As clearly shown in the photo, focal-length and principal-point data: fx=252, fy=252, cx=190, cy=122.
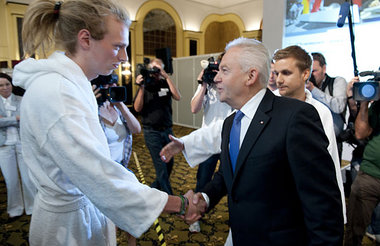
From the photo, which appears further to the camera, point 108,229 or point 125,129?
point 125,129

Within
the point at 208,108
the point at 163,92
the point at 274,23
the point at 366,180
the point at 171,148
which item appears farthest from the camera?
the point at 274,23

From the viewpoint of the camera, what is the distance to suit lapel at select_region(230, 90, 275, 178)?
110 centimetres

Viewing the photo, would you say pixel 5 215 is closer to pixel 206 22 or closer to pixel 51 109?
pixel 51 109

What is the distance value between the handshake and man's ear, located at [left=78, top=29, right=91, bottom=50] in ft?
2.69

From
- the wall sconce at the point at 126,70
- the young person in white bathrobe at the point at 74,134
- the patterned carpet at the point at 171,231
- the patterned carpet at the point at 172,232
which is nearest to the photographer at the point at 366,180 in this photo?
the patterned carpet at the point at 172,232

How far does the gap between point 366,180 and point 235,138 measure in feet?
5.13

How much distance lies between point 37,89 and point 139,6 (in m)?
12.9

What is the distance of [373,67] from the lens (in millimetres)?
3795

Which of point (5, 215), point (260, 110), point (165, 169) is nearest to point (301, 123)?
point (260, 110)

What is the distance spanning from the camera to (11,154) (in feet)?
10.0

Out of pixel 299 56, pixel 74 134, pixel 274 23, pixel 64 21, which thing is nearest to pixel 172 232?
pixel 299 56

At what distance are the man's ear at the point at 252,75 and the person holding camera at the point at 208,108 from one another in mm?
1466

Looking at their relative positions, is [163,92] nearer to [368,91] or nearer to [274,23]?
[368,91]

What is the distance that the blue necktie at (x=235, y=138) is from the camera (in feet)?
4.12
